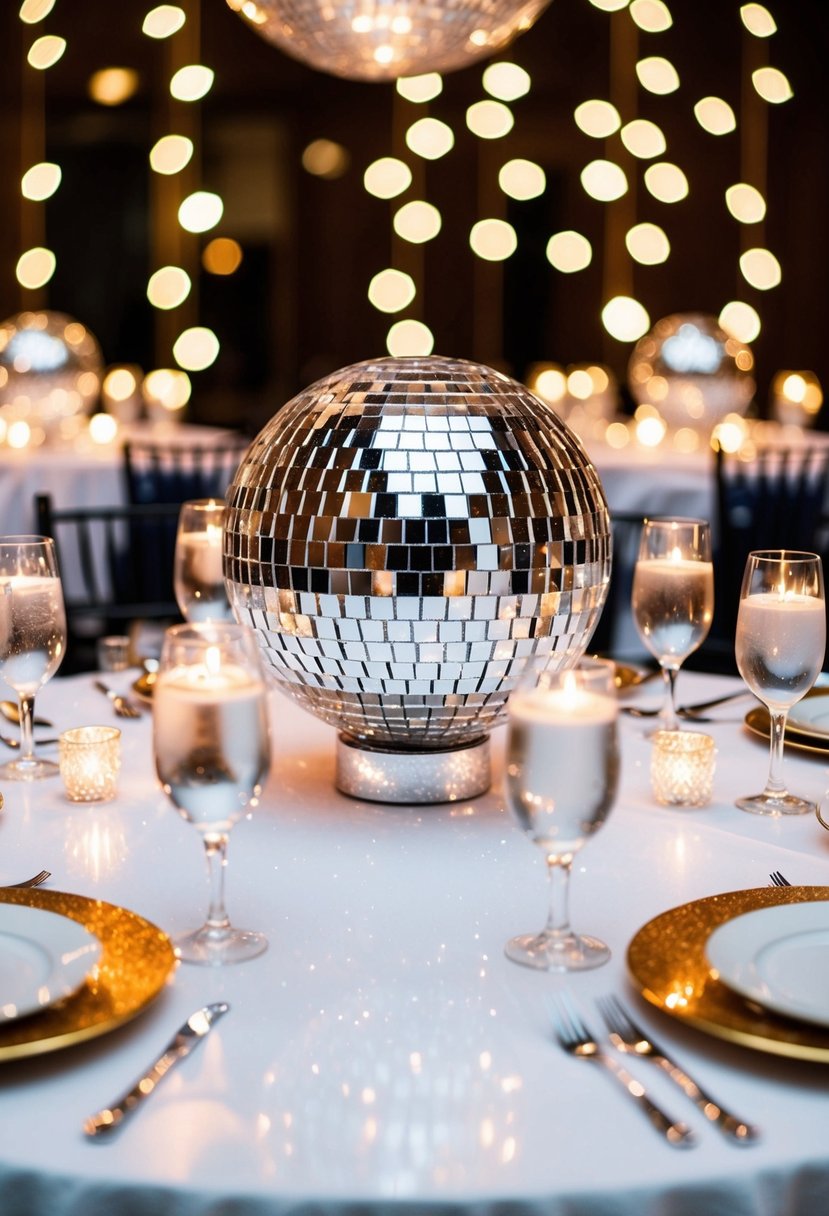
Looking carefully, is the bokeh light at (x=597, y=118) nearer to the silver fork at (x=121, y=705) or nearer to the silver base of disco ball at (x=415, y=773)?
the silver fork at (x=121, y=705)

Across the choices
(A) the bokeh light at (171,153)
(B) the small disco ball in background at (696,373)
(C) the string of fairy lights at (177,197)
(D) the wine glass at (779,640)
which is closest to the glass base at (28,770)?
(D) the wine glass at (779,640)

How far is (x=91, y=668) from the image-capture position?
3.59 metres

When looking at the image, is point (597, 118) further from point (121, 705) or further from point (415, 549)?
point (415, 549)

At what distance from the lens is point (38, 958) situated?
917 millimetres

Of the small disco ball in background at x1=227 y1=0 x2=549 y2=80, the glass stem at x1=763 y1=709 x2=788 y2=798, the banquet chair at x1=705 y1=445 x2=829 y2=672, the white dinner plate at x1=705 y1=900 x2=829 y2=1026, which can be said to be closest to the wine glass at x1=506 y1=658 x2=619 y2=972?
the white dinner plate at x1=705 y1=900 x2=829 y2=1026

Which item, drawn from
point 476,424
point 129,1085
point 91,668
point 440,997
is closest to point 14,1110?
point 129,1085

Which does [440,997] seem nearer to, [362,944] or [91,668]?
[362,944]

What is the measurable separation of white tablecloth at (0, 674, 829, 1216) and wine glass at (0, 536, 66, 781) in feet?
0.42

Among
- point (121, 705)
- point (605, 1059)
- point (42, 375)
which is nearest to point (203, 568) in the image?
point (121, 705)

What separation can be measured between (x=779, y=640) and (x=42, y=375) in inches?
146

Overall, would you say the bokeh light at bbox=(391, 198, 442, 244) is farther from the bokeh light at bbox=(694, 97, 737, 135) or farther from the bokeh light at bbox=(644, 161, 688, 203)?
the bokeh light at bbox=(694, 97, 737, 135)

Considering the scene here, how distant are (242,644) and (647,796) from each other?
0.54 meters

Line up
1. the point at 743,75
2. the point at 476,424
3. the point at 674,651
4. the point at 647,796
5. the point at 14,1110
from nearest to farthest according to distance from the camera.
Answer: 1. the point at 14,1110
2. the point at 476,424
3. the point at 647,796
4. the point at 674,651
5. the point at 743,75

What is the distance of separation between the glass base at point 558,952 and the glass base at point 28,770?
59 cm
